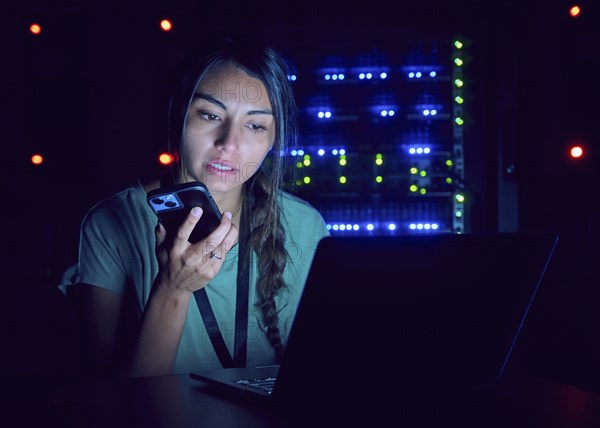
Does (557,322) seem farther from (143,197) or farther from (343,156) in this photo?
(143,197)

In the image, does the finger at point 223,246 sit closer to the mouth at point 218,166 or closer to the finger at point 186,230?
the finger at point 186,230

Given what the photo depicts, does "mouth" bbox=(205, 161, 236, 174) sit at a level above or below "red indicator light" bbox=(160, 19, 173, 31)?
below

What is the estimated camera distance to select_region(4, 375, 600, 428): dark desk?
85cm

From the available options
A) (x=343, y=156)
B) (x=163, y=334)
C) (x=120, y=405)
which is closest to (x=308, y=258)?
(x=163, y=334)

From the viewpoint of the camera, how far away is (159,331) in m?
1.33

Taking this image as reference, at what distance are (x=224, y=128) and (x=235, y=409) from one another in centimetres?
86

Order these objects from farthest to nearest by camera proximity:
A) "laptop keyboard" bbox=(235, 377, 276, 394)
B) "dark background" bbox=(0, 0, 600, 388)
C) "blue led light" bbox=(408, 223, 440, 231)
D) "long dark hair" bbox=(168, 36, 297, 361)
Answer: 1. "blue led light" bbox=(408, 223, 440, 231)
2. "dark background" bbox=(0, 0, 600, 388)
3. "long dark hair" bbox=(168, 36, 297, 361)
4. "laptop keyboard" bbox=(235, 377, 276, 394)

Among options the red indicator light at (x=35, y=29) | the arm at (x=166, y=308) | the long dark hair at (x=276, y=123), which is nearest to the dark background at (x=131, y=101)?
the red indicator light at (x=35, y=29)

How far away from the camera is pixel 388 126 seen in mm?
3074

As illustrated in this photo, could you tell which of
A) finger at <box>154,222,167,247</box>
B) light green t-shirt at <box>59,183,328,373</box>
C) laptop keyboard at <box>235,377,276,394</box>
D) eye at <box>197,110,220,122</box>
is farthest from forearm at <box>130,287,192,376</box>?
eye at <box>197,110,220,122</box>

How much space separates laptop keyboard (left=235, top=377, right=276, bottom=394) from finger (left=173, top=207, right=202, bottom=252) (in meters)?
0.35

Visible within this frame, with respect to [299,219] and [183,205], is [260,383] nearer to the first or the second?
[183,205]

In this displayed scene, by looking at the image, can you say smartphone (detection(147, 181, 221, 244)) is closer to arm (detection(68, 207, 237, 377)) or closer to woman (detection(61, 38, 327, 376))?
arm (detection(68, 207, 237, 377))

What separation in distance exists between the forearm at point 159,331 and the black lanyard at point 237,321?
0.34 ft
